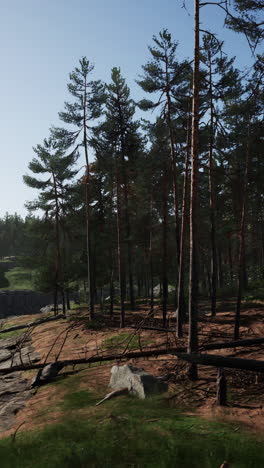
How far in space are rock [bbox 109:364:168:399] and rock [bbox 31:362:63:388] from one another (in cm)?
283

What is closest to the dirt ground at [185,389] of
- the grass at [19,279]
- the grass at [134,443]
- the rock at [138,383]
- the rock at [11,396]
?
the rock at [11,396]

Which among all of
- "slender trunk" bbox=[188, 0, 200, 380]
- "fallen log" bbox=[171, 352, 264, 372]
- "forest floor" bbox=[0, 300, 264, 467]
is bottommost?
"forest floor" bbox=[0, 300, 264, 467]

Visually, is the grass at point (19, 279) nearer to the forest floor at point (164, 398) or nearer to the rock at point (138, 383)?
the forest floor at point (164, 398)

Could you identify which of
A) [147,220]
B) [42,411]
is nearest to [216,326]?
[42,411]

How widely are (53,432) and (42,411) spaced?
1.54 metres

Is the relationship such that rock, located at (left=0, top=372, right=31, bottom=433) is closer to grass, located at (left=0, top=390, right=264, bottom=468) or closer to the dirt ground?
the dirt ground

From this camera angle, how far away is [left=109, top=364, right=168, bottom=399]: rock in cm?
756

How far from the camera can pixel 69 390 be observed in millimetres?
8812

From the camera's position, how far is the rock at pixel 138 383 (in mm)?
7562

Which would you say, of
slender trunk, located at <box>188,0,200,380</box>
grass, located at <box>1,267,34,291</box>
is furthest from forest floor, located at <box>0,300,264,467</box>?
grass, located at <box>1,267,34,291</box>

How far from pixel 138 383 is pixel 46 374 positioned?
4.04 m

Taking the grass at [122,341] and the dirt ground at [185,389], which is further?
the grass at [122,341]

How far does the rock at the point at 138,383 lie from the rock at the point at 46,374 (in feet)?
9.27

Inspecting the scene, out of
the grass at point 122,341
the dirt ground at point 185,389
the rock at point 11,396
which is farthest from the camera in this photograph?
the grass at point 122,341
